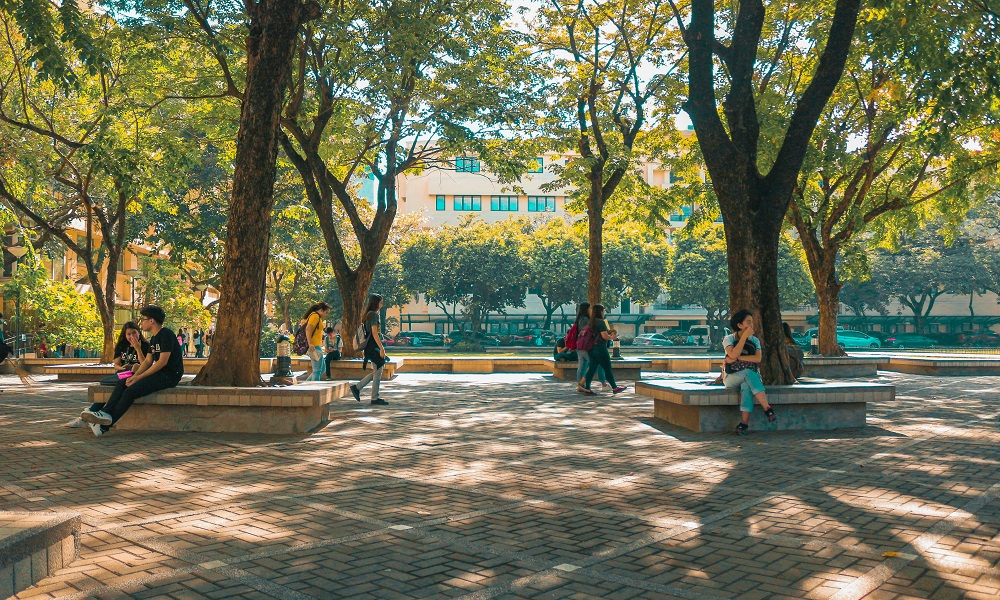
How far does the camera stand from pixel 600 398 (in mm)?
15430

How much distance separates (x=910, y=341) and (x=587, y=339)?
162ft

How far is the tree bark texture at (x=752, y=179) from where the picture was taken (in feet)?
36.6

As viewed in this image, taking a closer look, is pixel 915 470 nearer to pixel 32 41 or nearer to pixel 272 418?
pixel 272 418

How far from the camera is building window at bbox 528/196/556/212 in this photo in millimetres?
77188

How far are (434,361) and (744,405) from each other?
51.5 ft

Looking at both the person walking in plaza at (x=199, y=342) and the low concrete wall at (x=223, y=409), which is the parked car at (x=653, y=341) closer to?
the person walking in plaza at (x=199, y=342)

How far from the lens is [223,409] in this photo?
406 inches

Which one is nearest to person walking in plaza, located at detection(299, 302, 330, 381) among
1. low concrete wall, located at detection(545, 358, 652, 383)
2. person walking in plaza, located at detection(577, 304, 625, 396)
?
person walking in plaza, located at detection(577, 304, 625, 396)

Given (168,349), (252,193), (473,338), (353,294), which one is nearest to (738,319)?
(252,193)

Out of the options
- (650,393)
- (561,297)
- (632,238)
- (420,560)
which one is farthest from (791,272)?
(420,560)

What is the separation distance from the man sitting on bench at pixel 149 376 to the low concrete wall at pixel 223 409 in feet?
0.57

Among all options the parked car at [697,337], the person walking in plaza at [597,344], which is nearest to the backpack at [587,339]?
the person walking in plaza at [597,344]

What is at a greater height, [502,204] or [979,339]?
[502,204]

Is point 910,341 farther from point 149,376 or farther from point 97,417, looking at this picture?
point 97,417
